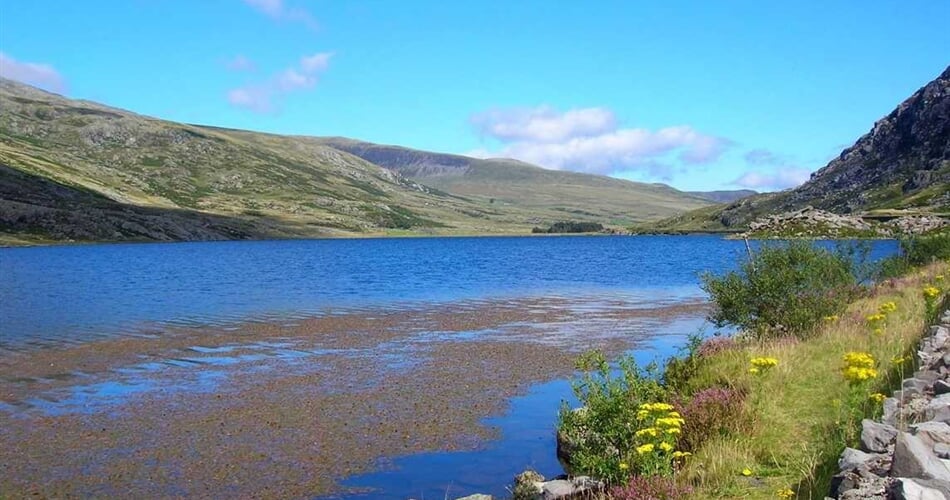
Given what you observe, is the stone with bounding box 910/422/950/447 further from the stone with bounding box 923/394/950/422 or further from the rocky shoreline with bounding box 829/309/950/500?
the stone with bounding box 923/394/950/422

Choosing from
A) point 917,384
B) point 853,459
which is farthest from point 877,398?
point 853,459

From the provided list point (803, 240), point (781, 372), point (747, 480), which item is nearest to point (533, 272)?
point (803, 240)

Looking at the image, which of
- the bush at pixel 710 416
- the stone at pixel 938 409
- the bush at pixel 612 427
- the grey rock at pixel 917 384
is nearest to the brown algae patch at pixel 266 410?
the bush at pixel 612 427

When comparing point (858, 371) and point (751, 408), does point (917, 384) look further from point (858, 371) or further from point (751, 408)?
point (751, 408)

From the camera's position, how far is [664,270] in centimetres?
9188

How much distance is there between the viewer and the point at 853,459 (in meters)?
8.18

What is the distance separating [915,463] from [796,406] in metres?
7.86

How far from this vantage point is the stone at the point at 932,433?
322 inches

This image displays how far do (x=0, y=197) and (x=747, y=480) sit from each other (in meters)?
225

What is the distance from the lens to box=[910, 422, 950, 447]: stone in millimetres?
8188

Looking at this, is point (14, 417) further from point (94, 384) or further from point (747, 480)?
point (747, 480)

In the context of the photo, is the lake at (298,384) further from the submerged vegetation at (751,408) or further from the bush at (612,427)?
the submerged vegetation at (751,408)

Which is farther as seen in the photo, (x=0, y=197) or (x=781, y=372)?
(x=0, y=197)

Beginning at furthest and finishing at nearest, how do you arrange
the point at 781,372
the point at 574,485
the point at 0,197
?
the point at 0,197 → the point at 781,372 → the point at 574,485
